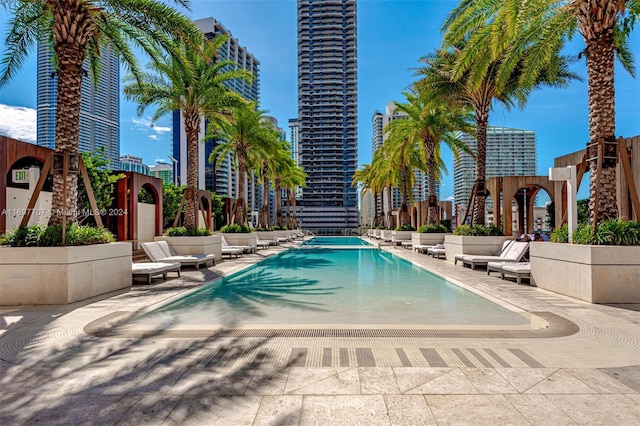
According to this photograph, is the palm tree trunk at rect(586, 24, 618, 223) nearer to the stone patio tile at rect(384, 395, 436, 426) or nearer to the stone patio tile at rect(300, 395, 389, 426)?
the stone patio tile at rect(384, 395, 436, 426)

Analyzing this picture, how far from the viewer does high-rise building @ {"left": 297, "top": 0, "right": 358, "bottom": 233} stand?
8862cm

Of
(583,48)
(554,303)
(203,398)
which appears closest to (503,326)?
A: (554,303)

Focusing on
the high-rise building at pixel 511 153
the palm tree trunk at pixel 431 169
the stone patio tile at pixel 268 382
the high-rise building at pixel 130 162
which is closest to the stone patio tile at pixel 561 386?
the stone patio tile at pixel 268 382

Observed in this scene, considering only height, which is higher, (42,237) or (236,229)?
(42,237)

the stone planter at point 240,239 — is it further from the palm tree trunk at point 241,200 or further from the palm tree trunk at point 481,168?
the palm tree trunk at point 481,168

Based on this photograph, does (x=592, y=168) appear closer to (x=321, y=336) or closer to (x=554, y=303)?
(x=554, y=303)

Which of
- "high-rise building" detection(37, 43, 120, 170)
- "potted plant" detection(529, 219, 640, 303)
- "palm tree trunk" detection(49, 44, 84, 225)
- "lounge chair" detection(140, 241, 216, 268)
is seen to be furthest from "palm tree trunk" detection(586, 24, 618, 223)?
"high-rise building" detection(37, 43, 120, 170)

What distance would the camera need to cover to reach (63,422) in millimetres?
2711

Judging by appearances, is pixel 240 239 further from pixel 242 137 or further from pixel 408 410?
pixel 408 410

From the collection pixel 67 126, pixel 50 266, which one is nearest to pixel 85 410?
pixel 50 266

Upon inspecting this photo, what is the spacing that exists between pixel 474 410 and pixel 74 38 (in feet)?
32.3

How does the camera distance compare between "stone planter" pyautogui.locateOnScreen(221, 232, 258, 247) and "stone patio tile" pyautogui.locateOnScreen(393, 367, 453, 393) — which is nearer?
"stone patio tile" pyautogui.locateOnScreen(393, 367, 453, 393)

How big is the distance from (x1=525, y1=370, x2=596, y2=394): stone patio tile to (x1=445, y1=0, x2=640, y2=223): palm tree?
534 centimetres

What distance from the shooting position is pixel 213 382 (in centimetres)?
336
